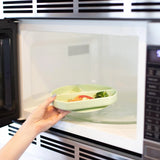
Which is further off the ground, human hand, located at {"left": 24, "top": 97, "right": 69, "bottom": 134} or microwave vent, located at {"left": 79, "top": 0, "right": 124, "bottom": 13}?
microwave vent, located at {"left": 79, "top": 0, "right": 124, "bottom": 13}

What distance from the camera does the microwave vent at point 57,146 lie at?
3.41ft

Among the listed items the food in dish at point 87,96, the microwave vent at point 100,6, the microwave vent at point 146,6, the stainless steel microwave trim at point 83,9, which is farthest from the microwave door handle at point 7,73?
the microwave vent at point 146,6

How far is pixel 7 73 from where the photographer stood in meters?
1.15

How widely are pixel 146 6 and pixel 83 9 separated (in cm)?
21

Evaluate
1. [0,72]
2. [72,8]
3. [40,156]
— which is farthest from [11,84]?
[72,8]

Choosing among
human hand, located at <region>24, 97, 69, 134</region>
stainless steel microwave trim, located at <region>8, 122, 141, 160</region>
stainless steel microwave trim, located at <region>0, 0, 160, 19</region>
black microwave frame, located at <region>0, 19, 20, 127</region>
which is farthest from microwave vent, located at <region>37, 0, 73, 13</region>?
stainless steel microwave trim, located at <region>8, 122, 141, 160</region>

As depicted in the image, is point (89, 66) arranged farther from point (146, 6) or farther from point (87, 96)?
point (146, 6)

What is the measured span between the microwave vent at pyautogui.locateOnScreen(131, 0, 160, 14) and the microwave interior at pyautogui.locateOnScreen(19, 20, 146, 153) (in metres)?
0.05

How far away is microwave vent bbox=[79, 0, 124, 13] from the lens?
0.84m

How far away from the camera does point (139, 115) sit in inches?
33.3

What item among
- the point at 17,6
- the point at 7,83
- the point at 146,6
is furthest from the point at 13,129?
the point at 146,6

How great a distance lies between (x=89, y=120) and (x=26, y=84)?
31 cm

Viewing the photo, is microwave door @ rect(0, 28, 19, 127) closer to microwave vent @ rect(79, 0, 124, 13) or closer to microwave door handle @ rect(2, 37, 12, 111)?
microwave door handle @ rect(2, 37, 12, 111)

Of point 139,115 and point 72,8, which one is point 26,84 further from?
point 139,115
